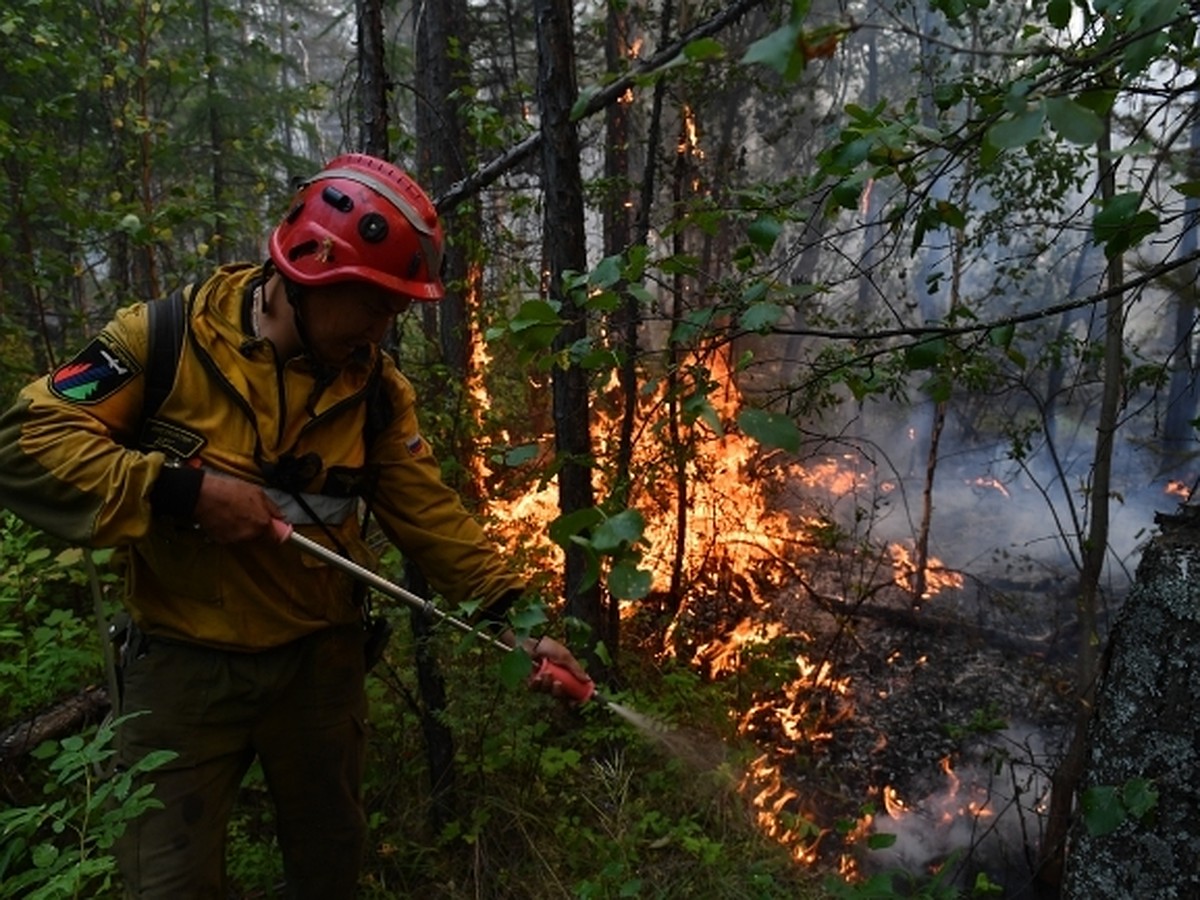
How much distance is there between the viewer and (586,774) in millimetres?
4586

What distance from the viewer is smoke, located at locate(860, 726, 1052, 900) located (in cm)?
637

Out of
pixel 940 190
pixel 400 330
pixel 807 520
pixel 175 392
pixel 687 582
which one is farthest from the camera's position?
pixel 940 190

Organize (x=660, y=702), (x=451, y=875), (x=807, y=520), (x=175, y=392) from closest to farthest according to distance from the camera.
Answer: (x=175, y=392) < (x=451, y=875) < (x=660, y=702) < (x=807, y=520)

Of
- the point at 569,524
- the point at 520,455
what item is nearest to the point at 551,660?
the point at 520,455

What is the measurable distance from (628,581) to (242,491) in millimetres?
1522

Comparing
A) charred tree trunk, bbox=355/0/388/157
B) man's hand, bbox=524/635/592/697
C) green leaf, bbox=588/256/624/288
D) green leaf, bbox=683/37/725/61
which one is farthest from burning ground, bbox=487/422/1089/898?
green leaf, bbox=683/37/725/61

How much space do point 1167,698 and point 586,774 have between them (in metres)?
3.36

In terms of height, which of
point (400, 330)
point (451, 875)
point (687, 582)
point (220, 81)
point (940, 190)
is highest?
point (940, 190)

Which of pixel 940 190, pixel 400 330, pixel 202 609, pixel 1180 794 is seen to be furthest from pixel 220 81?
pixel 940 190

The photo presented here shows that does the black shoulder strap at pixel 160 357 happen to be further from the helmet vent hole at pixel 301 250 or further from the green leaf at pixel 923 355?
the green leaf at pixel 923 355

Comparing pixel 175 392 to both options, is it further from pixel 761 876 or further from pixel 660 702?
pixel 660 702

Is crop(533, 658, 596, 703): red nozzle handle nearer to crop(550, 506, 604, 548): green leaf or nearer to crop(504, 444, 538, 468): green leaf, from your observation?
crop(504, 444, 538, 468): green leaf

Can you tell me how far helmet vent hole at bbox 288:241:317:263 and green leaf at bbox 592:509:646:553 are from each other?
5.79ft

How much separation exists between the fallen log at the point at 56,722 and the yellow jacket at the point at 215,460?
1.82m
